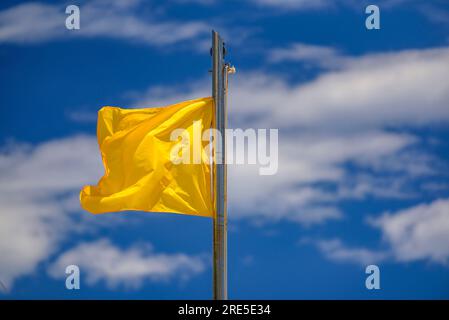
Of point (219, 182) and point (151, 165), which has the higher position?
point (151, 165)

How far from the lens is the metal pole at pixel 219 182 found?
27.7 m

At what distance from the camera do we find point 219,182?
28.3 meters

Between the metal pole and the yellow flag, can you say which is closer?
the metal pole

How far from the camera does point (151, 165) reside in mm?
29297

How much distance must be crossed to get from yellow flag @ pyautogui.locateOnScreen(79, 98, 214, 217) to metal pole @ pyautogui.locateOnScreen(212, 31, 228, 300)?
19.9 inches

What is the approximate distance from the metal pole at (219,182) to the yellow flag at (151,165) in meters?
0.50

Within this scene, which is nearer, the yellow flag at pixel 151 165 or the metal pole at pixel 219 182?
the metal pole at pixel 219 182

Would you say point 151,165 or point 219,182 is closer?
point 219,182

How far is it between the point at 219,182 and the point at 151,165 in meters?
2.41

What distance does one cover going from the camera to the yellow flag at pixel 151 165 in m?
28.8

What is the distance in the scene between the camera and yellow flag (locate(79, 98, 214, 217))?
28.8m

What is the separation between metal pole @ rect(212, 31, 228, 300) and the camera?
27656 mm
